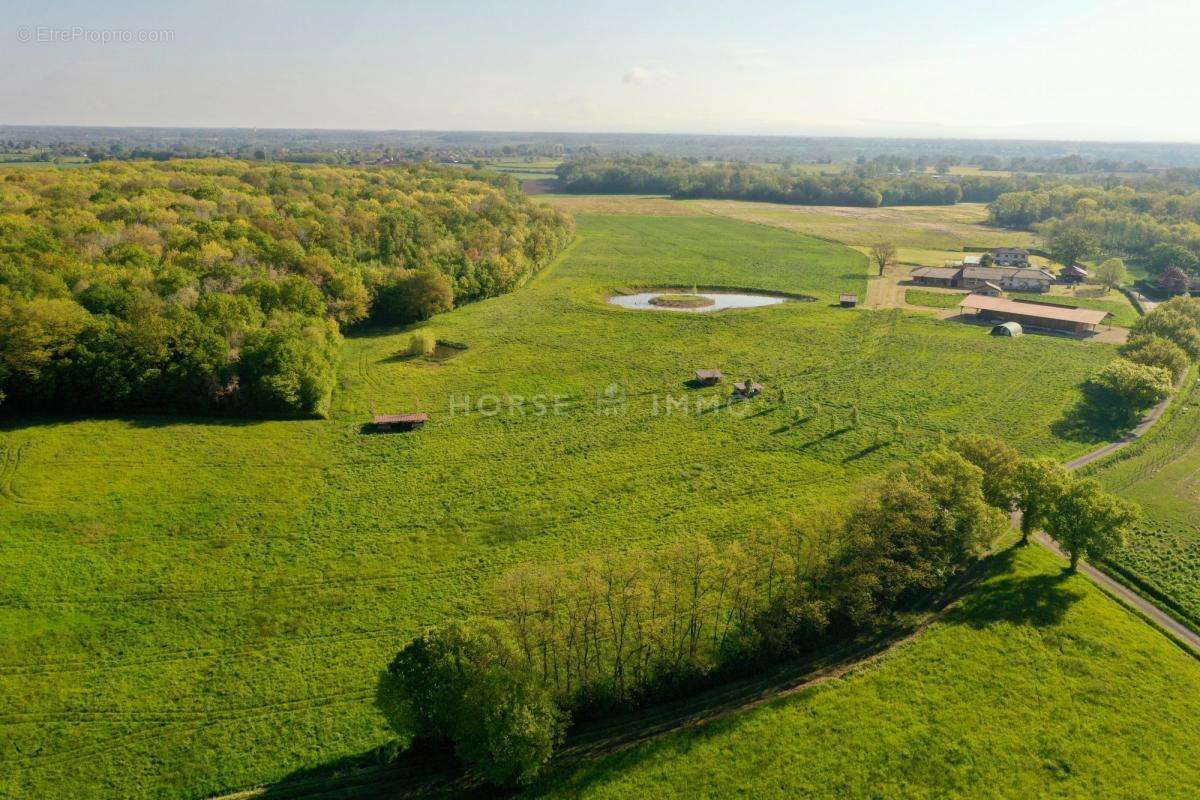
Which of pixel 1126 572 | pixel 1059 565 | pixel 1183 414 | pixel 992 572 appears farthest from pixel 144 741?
pixel 1183 414

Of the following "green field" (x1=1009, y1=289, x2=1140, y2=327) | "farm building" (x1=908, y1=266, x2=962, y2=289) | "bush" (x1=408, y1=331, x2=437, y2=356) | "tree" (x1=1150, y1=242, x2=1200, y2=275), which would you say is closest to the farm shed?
"bush" (x1=408, y1=331, x2=437, y2=356)

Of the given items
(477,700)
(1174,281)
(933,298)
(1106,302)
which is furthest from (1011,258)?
(477,700)

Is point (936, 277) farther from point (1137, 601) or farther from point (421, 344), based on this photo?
point (421, 344)

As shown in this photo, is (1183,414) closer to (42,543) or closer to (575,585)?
(575,585)

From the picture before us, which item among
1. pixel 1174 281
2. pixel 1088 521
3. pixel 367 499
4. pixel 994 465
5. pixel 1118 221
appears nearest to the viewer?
pixel 1088 521

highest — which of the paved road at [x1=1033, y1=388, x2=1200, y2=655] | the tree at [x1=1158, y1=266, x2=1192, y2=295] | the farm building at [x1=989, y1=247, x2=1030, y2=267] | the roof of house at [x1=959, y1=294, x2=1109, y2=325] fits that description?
the farm building at [x1=989, y1=247, x2=1030, y2=267]

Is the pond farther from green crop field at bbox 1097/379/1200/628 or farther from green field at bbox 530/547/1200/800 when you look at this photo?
green field at bbox 530/547/1200/800
